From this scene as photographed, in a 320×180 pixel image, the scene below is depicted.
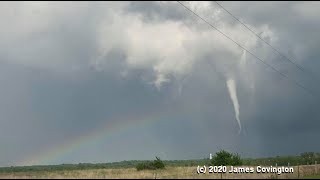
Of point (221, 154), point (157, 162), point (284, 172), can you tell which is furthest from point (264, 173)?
point (157, 162)

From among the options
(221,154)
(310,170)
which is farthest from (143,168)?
(310,170)

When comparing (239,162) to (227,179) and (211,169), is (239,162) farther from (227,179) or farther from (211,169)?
(227,179)

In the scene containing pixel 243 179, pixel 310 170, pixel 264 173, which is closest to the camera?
pixel 243 179

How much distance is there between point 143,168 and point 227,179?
2974 cm

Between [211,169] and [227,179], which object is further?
[211,169]

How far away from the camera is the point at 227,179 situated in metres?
52.9

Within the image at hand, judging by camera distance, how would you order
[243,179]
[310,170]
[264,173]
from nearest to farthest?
[243,179] < [264,173] < [310,170]

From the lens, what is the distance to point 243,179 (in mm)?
52094

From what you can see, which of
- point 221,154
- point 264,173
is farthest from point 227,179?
point 221,154

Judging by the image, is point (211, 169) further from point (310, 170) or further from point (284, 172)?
point (310, 170)

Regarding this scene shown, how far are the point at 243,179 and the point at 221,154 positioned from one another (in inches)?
1165

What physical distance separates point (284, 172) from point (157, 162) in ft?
75.9

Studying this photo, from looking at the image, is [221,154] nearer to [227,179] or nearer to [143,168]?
[143,168]

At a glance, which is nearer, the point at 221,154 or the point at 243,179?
the point at 243,179
